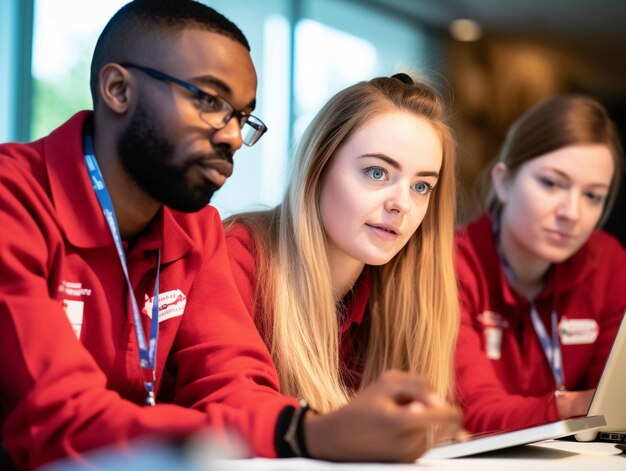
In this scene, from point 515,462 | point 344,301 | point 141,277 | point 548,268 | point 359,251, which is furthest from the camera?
point 548,268

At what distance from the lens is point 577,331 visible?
2.41 metres

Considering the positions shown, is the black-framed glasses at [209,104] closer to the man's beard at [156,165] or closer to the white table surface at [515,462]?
the man's beard at [156,165]

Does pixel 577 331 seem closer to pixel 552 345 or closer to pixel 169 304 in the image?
pixel 552 345

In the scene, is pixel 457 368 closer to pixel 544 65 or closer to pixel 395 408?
pixel 395 408

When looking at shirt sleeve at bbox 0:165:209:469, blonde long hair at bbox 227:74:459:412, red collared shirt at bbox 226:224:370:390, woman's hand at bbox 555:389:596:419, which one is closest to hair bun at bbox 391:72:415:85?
blonde long hair at bbox 227:74:459:412

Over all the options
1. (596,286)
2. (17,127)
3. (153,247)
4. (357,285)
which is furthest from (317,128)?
(17,127)

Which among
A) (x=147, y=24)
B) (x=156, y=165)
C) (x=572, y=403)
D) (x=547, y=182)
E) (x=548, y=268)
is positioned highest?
(x=147, y=24)

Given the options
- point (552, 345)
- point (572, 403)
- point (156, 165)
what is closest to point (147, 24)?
point (156, 165)

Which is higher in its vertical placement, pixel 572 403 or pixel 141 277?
pixel 141 277

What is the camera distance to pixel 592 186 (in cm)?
237

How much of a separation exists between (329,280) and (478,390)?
585 mm

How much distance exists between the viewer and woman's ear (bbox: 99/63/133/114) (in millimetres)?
1318

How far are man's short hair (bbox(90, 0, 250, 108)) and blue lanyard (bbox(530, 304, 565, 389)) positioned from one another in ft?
4.41

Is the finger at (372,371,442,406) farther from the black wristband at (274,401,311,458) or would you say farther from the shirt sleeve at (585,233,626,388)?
the shirt sleeve at (585,233,626,388)
